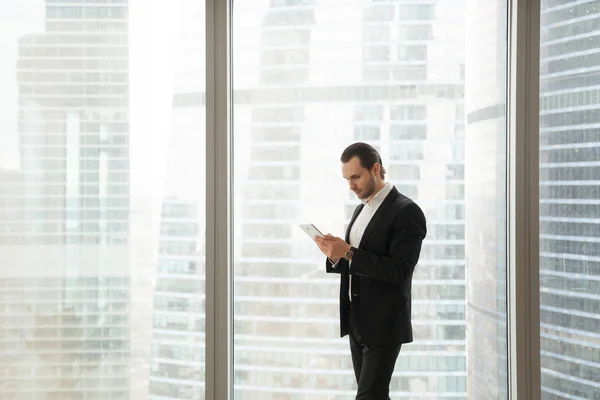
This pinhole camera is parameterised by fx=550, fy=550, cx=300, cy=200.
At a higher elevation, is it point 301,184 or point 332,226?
point 301,184

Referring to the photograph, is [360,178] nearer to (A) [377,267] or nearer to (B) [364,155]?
(B) [364,155]

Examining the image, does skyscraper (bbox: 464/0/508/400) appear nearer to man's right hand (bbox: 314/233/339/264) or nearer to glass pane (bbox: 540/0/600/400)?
glass pane (bbox: 540/0/600/400)

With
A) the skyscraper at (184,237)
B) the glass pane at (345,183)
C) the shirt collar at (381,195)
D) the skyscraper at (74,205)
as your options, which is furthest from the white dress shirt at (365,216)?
the skyscraper at (74,205)

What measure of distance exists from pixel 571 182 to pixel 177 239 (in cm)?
179

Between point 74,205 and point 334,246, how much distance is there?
123 cm

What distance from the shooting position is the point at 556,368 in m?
2.48

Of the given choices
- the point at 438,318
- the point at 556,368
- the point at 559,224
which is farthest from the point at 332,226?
the point at 556,368

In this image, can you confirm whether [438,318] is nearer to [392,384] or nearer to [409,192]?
[392,384]

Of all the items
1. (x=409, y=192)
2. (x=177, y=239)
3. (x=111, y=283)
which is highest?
(x=409, y=192)

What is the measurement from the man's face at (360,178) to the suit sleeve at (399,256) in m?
0.18

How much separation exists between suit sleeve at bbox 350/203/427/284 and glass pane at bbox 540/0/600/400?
2.52 feet

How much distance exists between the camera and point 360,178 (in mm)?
2172

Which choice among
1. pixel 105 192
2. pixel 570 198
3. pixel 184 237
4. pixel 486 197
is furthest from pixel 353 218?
pixel 105 192

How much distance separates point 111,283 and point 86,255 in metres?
0.17
